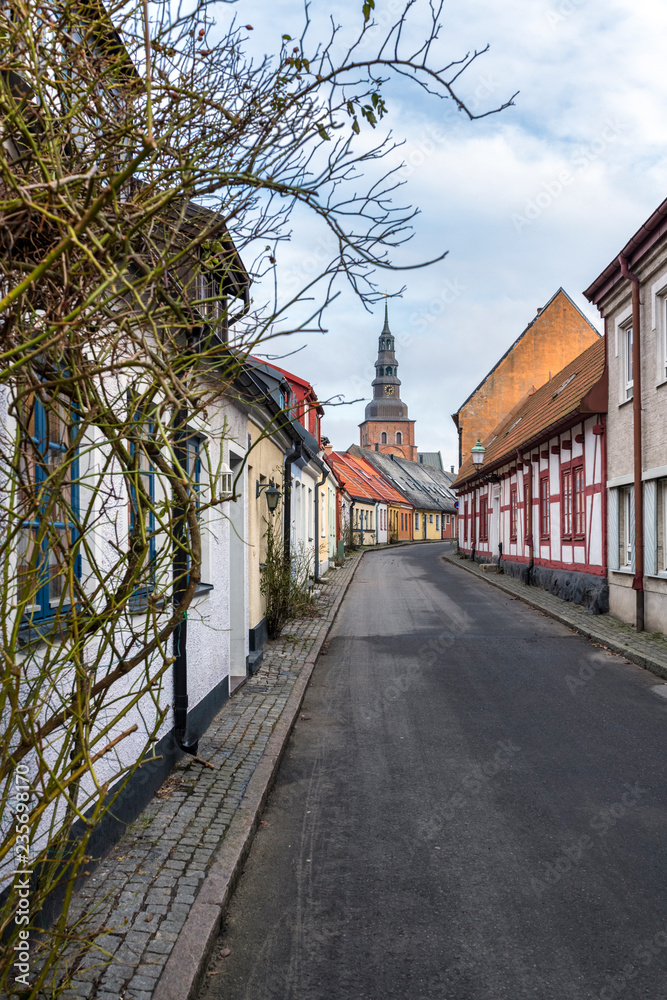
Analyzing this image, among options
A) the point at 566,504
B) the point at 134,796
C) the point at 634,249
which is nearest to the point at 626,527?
the point at 566,504

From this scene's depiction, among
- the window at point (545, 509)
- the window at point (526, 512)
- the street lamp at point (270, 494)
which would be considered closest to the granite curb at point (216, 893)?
the street lamp at point (270, 494)

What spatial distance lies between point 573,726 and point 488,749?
3.92ft

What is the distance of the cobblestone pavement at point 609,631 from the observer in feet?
33.5

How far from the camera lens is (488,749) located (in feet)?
21.7

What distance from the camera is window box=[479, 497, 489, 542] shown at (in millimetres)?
30514

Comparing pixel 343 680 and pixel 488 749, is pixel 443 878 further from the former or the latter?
pixel 343 680

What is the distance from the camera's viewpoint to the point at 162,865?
13.9 feet

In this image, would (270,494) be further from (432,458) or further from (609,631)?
(432,458)

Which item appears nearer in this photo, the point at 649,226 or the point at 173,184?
the point at 173,184

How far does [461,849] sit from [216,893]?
153 centimetres

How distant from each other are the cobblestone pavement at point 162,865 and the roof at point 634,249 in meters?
8.74

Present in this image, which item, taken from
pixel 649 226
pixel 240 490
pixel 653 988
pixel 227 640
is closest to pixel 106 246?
pixel 653 988

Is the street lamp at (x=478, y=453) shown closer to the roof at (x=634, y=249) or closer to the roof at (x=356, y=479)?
the roof at (x=634, y=249)

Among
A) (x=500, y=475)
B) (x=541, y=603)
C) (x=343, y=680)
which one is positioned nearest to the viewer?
(x=343, y=680)
